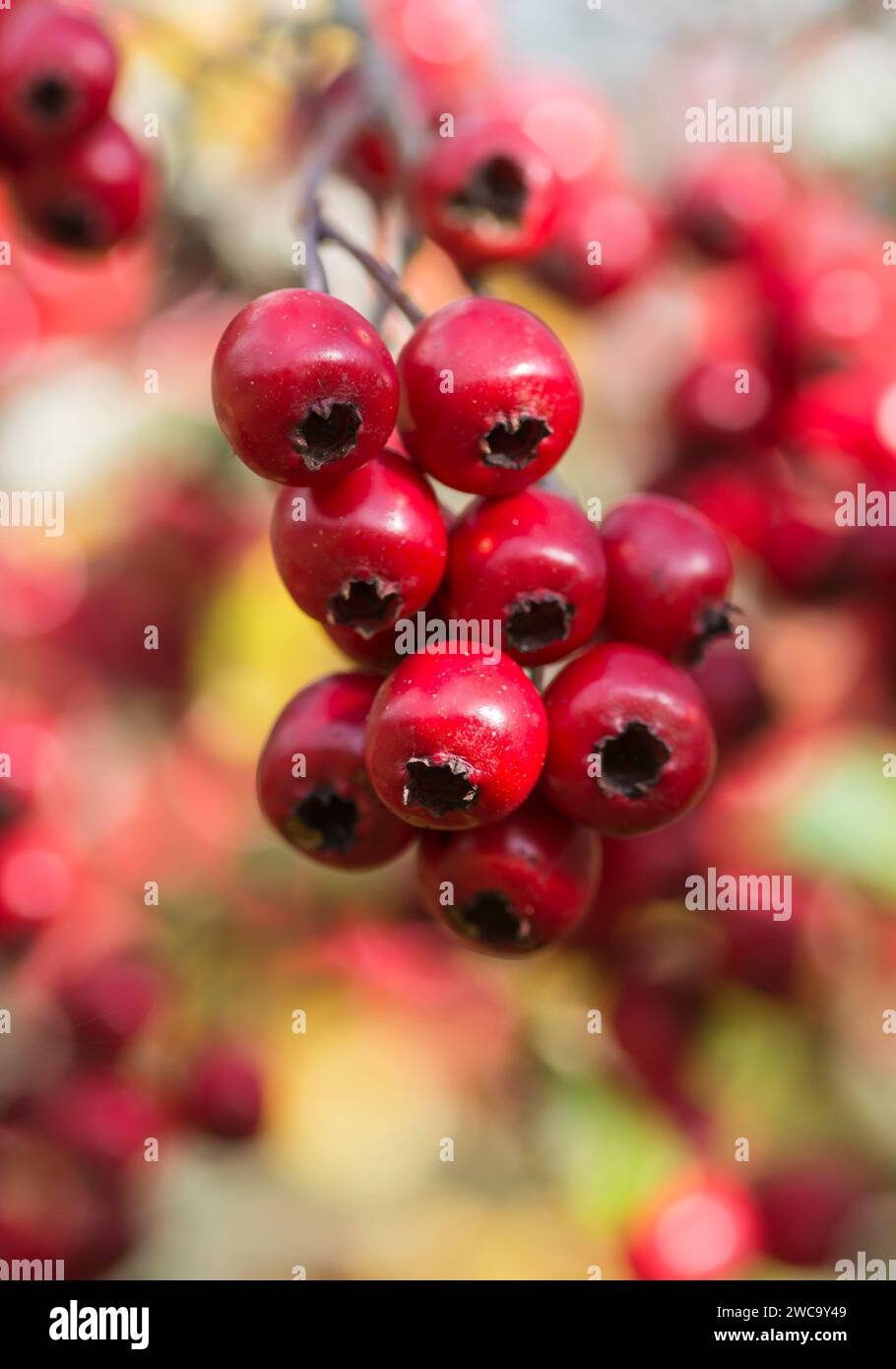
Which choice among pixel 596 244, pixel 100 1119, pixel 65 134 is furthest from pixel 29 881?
pixel 596 244

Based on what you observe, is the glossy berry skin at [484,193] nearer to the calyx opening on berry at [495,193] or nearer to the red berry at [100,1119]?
the calyx opening on berry at [495,193]

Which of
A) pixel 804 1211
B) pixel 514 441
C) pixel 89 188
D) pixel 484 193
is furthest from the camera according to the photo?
pixel 804 1211

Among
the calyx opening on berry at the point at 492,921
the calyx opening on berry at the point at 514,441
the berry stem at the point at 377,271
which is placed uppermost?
the berry stem at the point at 377,271

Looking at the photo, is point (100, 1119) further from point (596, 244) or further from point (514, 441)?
point (596, 244)

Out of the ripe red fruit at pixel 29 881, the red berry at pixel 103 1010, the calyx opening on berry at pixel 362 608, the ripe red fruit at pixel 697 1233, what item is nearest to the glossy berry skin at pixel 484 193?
the calyx opening on berry at pixel 362 608

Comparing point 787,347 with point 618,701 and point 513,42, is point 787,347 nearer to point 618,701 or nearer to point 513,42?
point 513,42
